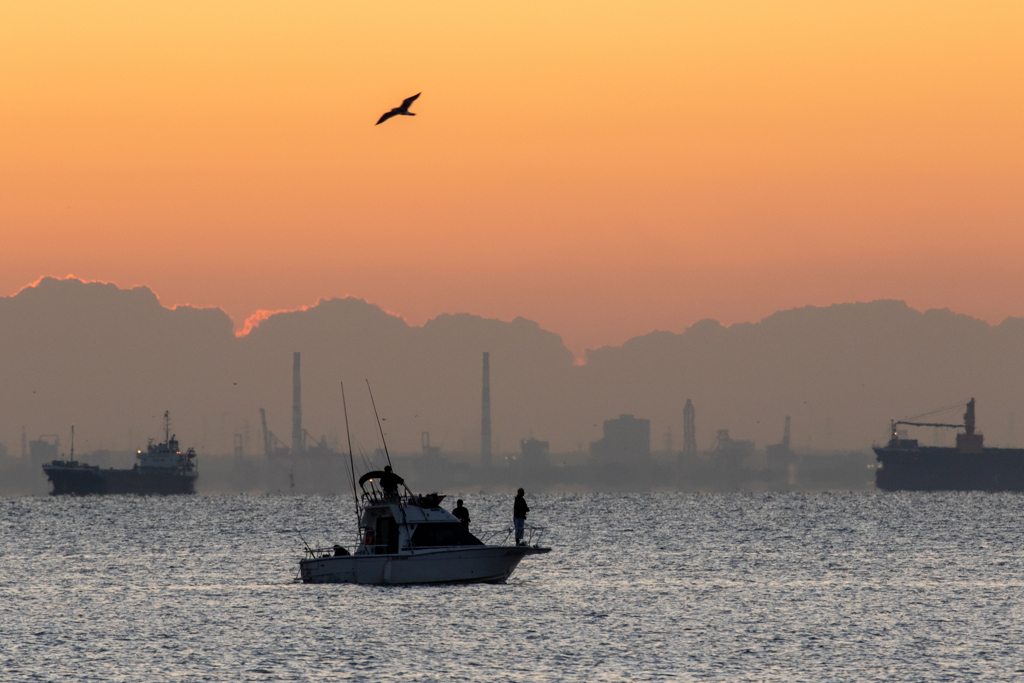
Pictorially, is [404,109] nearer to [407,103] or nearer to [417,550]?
[407,103]

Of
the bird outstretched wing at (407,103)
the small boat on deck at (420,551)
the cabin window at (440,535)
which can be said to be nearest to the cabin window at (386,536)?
the small boat on deck at (420,551)

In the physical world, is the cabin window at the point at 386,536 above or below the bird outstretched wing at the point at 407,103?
below

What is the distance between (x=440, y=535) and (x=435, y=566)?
54.4 inches

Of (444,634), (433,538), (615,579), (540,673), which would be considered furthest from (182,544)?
(540,673)

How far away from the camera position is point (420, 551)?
5459 cm

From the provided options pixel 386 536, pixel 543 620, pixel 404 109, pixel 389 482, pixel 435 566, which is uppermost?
pixel 404 109

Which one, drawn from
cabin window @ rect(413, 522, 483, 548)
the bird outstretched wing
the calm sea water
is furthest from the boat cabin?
the bird outstretched wing

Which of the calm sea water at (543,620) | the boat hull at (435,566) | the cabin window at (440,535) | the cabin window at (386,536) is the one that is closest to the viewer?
the calm sea water at (543,620)

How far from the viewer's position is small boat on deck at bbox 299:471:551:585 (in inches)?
2153

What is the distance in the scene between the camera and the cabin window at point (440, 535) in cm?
5503

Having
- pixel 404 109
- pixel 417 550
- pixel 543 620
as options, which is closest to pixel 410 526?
pixel 417 550

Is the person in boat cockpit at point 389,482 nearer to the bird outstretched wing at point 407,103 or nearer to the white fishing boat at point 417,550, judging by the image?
the white fishing boat at point 417,550

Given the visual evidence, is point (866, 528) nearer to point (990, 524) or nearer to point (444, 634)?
point (990, 524)

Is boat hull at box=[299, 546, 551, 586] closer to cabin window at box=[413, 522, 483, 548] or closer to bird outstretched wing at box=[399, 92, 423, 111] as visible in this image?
cabin window at box=[413, 522, 483, 548]
